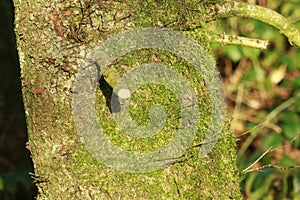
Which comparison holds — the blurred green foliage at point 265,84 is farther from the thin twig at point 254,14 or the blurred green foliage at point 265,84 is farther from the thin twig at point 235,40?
the thin twig at point 235,40

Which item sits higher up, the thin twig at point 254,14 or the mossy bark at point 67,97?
the thin twig at point 254,14

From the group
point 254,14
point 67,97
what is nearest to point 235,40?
point 254,14

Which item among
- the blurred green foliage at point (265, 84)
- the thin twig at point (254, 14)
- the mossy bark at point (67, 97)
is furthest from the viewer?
the blurred green foliage at point (265, 84)

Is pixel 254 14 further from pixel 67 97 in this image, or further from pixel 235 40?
pixel 67 97

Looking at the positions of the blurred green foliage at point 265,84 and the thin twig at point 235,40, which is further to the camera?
the blurred green foliage at point 265,84

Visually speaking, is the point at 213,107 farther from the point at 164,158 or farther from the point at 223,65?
the point at 223,65

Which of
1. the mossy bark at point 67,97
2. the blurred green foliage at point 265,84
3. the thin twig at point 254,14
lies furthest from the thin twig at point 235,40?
the blurred green foliage at point 265,84

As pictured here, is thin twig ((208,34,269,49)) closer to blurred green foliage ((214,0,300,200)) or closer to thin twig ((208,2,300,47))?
thin twig ((208,2,300,47))

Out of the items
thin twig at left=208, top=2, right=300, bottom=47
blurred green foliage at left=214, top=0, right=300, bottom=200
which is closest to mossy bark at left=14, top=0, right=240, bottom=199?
thin twig at left=208, top=2, right=300, bottom=47

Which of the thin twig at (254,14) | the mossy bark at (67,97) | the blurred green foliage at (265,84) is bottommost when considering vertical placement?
the blurred green foliage at (265,84)
